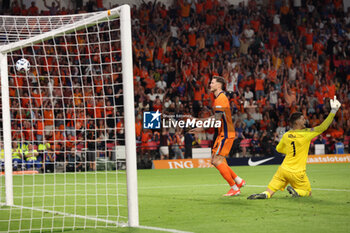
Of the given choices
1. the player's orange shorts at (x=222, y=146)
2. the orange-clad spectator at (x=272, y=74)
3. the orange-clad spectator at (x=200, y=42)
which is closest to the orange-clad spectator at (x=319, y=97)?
the orange-clad spectator at (x=272, y=74)

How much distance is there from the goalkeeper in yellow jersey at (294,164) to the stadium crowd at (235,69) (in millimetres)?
10772

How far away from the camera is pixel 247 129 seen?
78.0 ft

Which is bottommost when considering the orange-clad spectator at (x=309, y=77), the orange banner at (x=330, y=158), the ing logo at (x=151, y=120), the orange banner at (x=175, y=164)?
the orange banner at (x=330, y=158)

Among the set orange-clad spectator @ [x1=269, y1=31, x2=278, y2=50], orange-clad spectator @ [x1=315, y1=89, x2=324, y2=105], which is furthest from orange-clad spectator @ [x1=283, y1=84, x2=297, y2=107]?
orange-clad spectator @ [x1=269, y1=31, x2=278, y2=50]

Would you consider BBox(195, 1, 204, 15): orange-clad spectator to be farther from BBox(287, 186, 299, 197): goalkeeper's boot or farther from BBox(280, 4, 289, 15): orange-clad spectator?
BBox(287, 186, 299, 197): goalkeeper's boot

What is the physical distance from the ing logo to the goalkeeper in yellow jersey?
41.3 feet

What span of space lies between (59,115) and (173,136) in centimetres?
464

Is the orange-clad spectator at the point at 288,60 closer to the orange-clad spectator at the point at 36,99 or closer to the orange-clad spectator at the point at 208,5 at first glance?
the orange-clad spectator at the point at 208,5

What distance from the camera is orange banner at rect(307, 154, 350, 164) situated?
23536 mm

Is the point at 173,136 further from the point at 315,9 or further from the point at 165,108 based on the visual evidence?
the point at 315,9

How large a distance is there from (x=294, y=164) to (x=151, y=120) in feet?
42.5

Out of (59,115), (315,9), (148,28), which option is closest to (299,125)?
(59,115)

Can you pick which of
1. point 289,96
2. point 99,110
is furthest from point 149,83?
point 289,96

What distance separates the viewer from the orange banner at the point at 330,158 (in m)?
23.5
